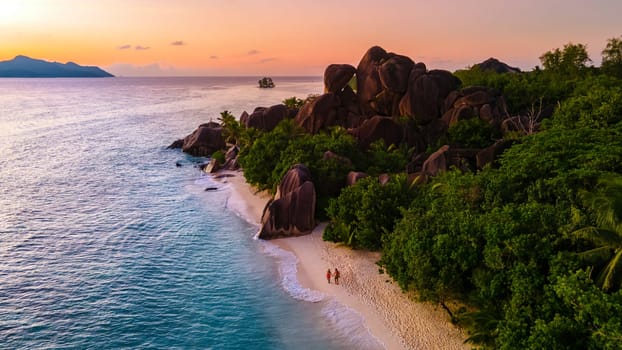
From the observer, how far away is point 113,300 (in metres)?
26.6

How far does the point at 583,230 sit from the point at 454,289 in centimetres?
648

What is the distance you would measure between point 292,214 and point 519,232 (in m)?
19.5

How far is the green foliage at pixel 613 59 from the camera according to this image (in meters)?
63.2

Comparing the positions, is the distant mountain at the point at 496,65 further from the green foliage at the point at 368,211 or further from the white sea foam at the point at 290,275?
the white sea foam at the point at 290,275

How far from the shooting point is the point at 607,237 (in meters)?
17.3

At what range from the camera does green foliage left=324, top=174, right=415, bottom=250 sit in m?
30.1

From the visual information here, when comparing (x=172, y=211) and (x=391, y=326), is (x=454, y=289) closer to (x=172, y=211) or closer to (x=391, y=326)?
(x=391, y=326)

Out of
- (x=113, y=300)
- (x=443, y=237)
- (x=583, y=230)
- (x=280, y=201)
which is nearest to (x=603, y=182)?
(x=583, y=230)

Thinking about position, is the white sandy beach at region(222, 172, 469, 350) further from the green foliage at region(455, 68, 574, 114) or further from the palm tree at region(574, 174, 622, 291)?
the green foliage at region(455, 68, 574, 114)

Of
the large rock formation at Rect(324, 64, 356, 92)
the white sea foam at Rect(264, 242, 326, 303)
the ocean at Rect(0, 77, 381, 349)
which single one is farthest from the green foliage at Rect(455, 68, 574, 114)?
the ocean at Rect(0, 77, 381, 349)

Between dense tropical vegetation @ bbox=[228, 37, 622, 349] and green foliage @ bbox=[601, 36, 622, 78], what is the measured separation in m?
30.9

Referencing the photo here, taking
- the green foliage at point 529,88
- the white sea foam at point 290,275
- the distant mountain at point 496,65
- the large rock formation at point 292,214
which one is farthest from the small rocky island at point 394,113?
the distant mountain at point 496,65

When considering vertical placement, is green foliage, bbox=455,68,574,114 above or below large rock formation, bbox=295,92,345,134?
above

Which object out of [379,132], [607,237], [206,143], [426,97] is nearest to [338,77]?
[426,97]
